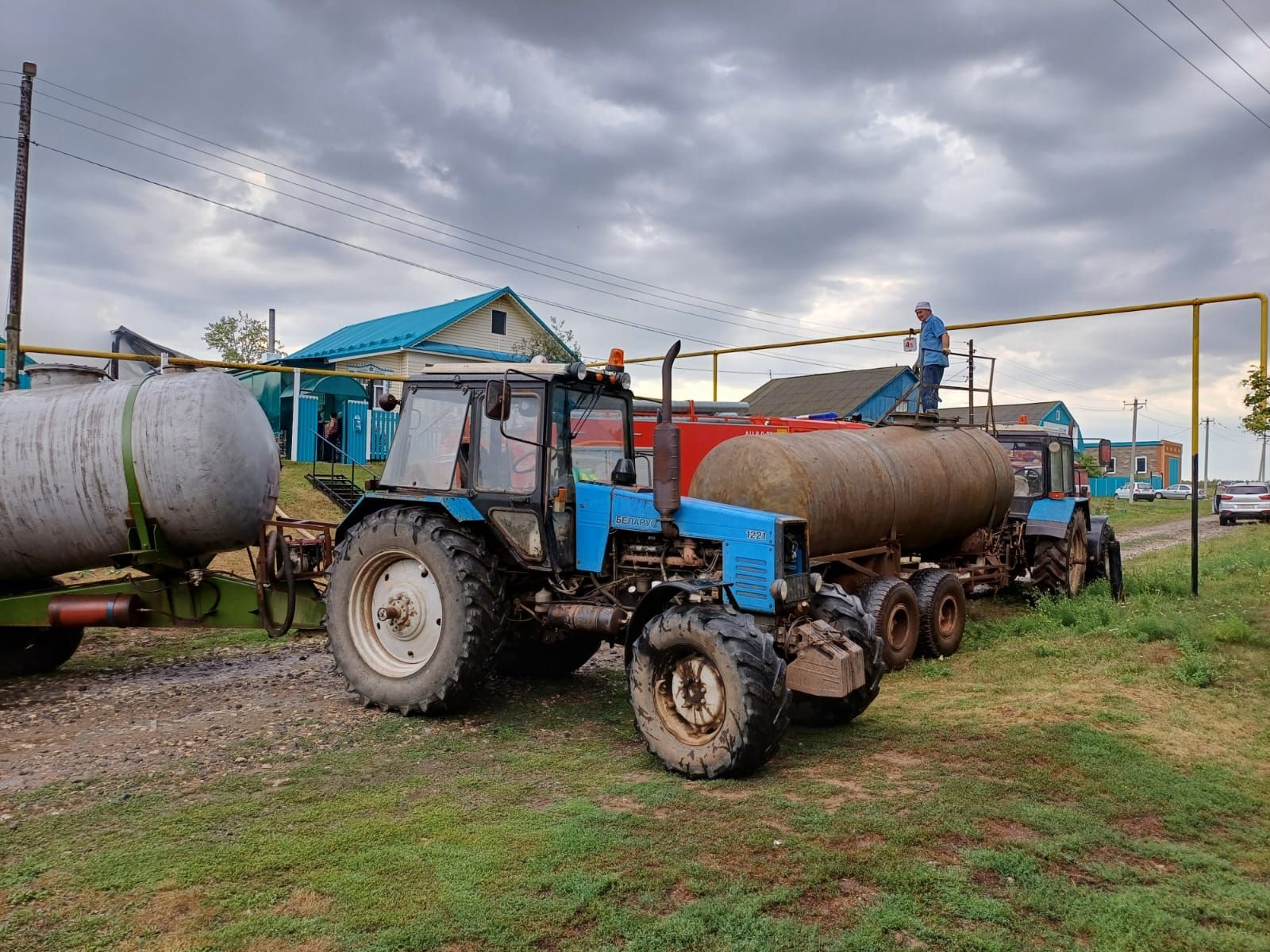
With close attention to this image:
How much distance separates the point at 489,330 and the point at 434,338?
104 inches

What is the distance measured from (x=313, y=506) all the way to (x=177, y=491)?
26.9ft

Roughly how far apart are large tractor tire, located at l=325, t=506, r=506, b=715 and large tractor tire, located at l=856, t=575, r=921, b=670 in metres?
3.73

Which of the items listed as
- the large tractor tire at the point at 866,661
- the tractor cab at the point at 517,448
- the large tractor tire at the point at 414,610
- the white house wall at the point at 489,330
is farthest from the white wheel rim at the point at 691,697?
the white house wall at the point at 489,330

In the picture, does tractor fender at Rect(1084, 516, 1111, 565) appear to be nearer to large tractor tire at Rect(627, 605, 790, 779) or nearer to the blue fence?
large tractor tire at Rect(627, 605, 790, 779)

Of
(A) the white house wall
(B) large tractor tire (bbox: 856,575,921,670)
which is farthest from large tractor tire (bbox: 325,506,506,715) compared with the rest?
(A) the white house wall

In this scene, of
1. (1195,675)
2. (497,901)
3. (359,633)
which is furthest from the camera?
(1195,675)

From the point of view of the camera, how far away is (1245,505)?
3459 centimetres

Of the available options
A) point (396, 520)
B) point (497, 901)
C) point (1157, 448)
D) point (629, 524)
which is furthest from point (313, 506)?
point (1157, 448)

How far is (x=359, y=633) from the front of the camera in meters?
7.19

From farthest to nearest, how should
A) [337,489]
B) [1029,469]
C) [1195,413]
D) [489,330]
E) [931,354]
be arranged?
[489,330]
[337,489]
[1029,469]
[931,354]
[1195,413]

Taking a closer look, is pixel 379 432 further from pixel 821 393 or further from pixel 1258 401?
pixel 821 393

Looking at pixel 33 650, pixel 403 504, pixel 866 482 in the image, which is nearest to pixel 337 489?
pixel 33 650

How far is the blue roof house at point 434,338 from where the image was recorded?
86.6ft

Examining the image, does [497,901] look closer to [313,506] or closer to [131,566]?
[131,566]
